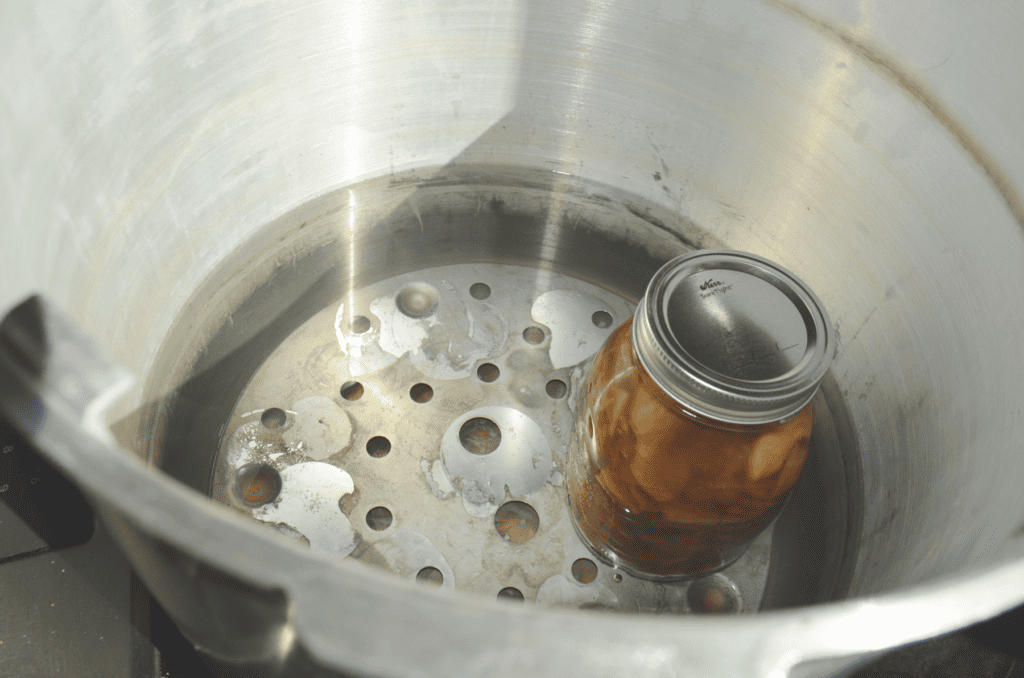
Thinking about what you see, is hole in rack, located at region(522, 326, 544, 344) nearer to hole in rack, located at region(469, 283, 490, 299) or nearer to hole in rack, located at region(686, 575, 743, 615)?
hole in rack, located at region(469, 283, 490, 299)

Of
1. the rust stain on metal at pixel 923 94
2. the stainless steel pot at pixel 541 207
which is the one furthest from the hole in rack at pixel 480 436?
the rust stain on metal at pixel 923 94

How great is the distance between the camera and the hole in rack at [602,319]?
1.57ft

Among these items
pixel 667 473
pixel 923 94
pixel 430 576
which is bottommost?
pixel 430 576

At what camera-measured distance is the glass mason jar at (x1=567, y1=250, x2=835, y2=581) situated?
302mm

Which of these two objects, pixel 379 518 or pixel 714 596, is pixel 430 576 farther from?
pixel 714 596

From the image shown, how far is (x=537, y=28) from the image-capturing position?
0.43m

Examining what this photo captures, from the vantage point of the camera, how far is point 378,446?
420mm

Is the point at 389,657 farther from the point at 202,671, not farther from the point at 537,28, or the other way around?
the point at 537,28

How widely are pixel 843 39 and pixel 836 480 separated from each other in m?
0.24

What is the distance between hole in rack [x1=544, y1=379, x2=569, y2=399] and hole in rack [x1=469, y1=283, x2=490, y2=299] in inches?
3.2

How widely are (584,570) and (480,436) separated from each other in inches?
3.9

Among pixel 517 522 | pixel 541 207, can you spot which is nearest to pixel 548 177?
pixel 541 207

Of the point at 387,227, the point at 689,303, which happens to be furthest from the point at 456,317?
the point at 689,303

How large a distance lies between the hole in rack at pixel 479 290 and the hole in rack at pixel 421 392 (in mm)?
78
